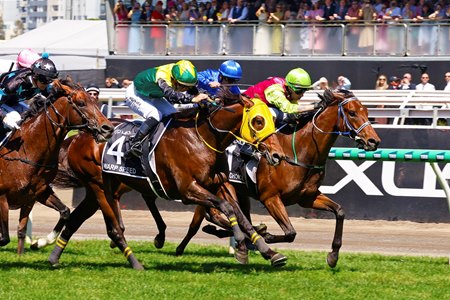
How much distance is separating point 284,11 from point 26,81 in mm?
11512

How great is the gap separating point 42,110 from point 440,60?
10884 millimetres

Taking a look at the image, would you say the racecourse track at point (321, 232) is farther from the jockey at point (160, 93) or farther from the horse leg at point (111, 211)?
the jockey at point (160, 93)

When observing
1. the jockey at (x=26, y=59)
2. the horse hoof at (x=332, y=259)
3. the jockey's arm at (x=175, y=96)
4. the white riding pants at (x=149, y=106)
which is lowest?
the horse hoof at (x=332, y=259)

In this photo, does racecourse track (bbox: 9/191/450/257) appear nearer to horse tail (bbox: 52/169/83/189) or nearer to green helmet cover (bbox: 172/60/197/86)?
horse tail (bbox: 52/169/83/189)

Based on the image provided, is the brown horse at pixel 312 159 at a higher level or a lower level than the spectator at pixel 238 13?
lower

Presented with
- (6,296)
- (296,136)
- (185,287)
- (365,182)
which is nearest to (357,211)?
(365,182)

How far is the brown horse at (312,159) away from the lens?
9.99m

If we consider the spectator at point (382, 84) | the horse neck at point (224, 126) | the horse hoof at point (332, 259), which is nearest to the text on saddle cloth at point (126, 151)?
the horse neck at point (224, 126)

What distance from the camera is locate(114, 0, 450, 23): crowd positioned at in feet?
62.6

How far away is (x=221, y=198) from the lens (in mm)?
9391

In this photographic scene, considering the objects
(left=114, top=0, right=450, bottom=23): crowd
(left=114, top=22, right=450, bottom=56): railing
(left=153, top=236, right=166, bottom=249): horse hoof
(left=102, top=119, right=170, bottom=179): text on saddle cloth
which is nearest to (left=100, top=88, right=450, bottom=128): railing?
(left=114, top=22, right=450, bottom=56): railing

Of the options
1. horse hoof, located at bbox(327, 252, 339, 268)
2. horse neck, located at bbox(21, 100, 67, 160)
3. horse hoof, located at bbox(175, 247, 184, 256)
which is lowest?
horse hoof, located at bbox(175, 247, 184, 256)

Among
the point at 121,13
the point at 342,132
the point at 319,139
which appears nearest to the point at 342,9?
the point at 121,13

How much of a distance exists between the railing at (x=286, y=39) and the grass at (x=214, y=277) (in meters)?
8.82
